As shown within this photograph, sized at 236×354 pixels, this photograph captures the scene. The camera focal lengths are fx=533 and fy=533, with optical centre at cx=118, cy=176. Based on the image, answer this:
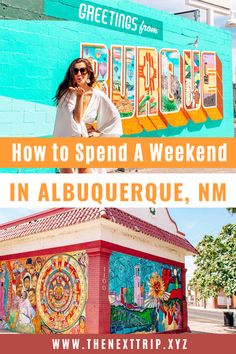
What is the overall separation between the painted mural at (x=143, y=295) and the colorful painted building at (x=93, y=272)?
0.02 m

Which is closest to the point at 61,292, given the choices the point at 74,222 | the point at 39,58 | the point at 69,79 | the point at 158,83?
the point at 74,222

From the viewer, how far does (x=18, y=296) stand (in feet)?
40.1

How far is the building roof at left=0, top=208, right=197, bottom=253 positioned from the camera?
10242 millimetres

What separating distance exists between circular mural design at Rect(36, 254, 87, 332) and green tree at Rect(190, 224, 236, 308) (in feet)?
16.7

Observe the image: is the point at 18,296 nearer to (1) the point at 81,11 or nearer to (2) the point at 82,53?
(2) the point at 82,53

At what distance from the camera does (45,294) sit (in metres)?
11.2

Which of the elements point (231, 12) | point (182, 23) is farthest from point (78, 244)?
point (231, 12)

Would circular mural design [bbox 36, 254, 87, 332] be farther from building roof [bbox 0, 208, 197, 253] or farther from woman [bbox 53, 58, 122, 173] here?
woman [bbox 53, 58, 122, 173]

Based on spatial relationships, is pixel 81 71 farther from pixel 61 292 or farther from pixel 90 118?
pixel 61 292

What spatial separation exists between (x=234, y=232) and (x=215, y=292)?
204 centimetres

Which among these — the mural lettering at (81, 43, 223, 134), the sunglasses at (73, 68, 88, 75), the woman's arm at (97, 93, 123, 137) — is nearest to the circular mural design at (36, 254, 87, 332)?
the woman's arm at (97, 93, 123, 137)

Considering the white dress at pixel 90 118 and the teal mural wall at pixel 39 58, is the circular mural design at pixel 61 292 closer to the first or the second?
the white dress at pixel 90 118

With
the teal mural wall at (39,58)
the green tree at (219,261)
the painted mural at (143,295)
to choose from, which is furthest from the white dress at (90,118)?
the green tree at (219,261)

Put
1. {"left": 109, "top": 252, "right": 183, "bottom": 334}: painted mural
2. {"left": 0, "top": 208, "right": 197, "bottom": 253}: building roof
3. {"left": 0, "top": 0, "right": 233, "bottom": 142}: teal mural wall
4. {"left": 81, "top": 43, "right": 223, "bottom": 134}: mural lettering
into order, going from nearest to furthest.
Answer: {"left": 0, "top": 208, "right": 197, "bottom": 253}: building roof
{"left": 109, "top": 252, "right": 183, "bottom": 334}: painted mural
{"left": 0, "top": 0, "right": 233, "bottom": 142}: teal mural wall
{"left": 81, "top": 43, "right": 223, "bottom": 134}: mural lettering
